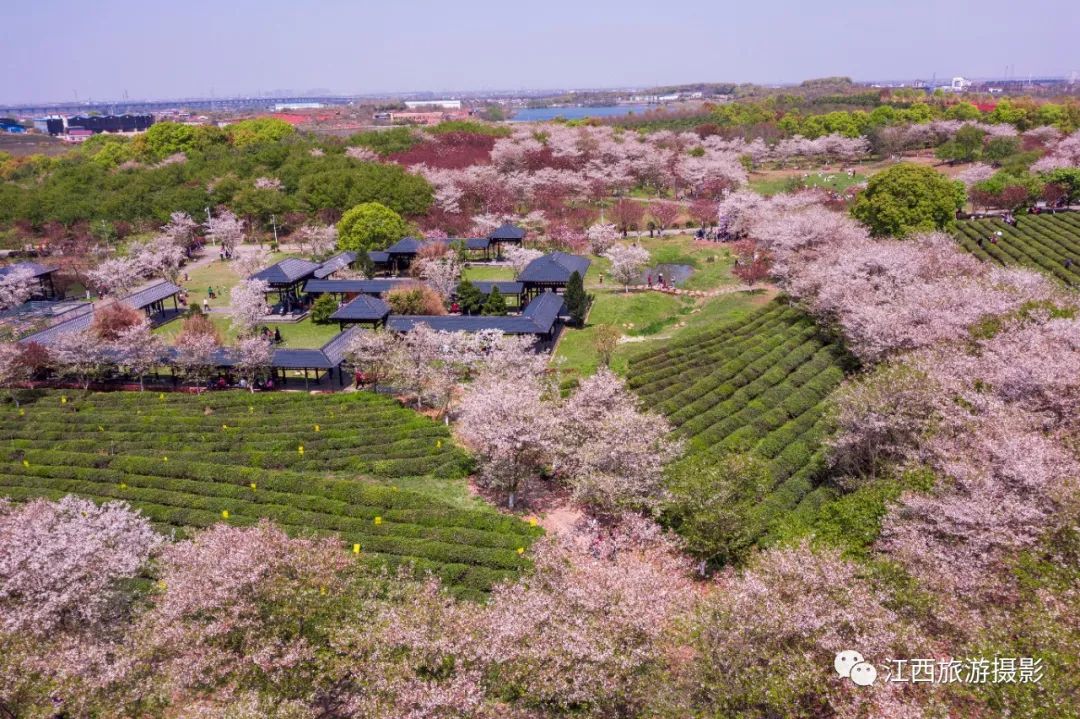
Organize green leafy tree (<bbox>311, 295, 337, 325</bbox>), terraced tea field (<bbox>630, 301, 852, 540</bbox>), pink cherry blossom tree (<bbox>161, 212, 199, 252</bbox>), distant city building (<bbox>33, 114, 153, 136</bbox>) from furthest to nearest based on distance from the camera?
distant city building (<bbox>33, 114, 153, 136</bbox>) → pink cherry blossom tree (<bbox>161, 212, 199, 252</bbox>) → green leafy tree (<bbox>311, 295, 337, 325</bbox>) → terraced tea field (<bbox>630, 301, 852, 540</bbox>)

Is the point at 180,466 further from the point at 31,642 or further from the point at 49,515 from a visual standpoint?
the point at 31,642

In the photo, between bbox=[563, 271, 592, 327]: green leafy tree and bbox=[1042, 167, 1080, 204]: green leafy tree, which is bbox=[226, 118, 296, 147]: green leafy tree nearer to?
bbox=[563, 271, 592, 327]: green leafy tree

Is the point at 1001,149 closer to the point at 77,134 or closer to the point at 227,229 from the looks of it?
the point at 227,229

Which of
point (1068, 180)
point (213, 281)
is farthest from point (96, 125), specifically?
point (1068, 180)

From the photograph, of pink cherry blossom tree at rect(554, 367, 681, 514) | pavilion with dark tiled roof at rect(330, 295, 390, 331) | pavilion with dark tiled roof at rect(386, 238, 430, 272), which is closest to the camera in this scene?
pink cherry blossom tree at rect(554, 367, 681, 514)

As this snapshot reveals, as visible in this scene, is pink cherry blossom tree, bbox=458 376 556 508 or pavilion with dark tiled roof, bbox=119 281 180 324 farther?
pavilion with dark tiled roof, bbox=119 281 180 324

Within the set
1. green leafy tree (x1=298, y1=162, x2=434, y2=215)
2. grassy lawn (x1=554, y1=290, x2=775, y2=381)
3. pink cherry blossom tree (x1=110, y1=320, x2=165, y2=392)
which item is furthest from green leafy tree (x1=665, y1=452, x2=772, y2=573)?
green leafy tree (x1=298, y1=162, x2=434, y2=215)

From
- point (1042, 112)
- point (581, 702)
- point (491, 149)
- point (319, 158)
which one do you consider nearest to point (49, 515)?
point (581, 702)
